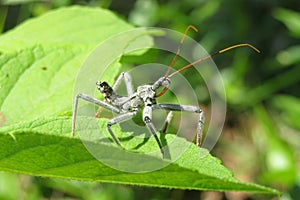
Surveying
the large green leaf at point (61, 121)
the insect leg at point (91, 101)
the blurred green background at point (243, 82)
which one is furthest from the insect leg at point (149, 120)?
the blurred green background at point (243, 82)

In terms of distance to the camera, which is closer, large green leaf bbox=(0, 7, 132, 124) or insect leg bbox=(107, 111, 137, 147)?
insect leg bbox=(107, 111, 137, 147)

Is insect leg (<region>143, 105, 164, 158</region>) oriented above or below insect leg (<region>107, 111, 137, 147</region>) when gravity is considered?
above

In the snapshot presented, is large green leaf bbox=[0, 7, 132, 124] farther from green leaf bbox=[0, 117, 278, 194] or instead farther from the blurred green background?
the blurred green background

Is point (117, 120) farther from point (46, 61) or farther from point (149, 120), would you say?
point (46, 61)

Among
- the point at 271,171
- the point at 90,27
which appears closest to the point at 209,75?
the point at 271,171

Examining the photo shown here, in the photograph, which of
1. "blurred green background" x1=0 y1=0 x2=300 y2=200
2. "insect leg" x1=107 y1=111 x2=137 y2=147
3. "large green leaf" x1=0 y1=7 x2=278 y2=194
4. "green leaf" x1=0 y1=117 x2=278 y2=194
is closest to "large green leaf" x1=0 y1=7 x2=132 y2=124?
"large green leaf" x1=0 y1=7 x2=278 y2=194

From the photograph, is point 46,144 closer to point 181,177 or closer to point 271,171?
point 181,177

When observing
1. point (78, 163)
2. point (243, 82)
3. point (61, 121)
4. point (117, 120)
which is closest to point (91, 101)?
point (117, 120)
